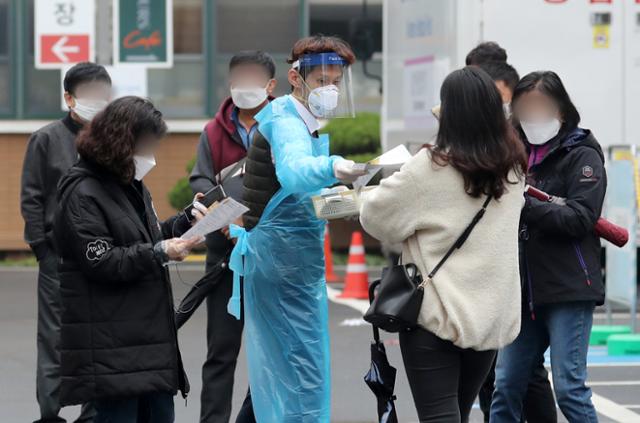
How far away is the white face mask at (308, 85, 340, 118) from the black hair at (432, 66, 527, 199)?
3.20ft

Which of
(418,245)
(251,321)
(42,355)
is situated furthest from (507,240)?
(42,355)

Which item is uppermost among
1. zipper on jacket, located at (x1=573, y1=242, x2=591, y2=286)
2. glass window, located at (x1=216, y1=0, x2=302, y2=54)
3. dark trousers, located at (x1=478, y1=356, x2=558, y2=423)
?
glass window, located at (x1=216, y1=0, x2=302, y2=54)

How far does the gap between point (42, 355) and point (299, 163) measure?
262 cm

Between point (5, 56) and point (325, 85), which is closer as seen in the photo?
point (325, 85)

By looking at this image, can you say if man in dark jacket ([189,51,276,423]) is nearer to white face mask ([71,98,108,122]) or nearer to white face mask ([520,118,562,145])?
white face mask ([71,98,108,122])

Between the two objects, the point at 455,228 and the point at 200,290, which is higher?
the point at 455,228

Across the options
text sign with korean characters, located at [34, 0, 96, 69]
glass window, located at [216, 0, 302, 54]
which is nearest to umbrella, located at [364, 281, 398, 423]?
text sign with korean characters, located at [34, 0, 96, 69]

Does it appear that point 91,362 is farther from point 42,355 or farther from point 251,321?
point 42,355

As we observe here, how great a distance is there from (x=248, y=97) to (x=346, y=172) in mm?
2164

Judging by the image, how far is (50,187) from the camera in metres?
7.33

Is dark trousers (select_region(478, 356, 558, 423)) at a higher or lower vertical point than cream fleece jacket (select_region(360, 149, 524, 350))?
lower

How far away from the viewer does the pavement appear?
8.07 m

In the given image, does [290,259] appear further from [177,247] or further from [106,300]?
[106,300]

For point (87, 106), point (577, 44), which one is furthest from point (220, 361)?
point (577, 44)
